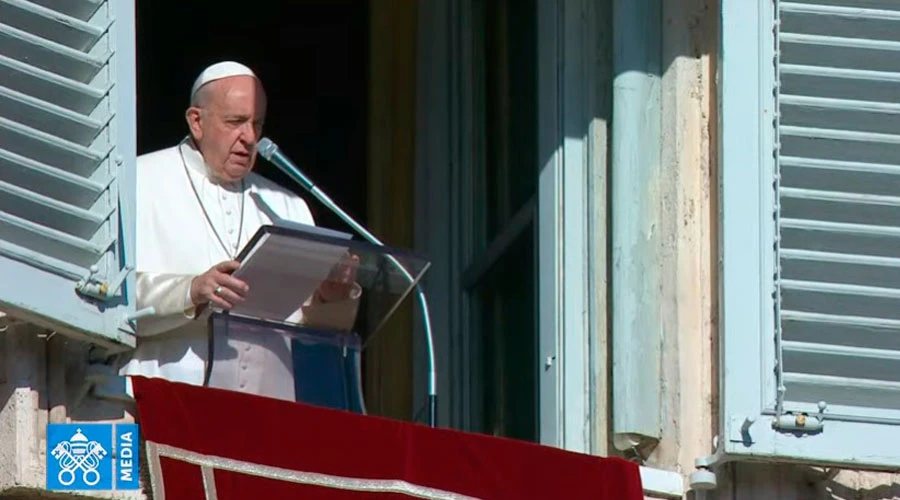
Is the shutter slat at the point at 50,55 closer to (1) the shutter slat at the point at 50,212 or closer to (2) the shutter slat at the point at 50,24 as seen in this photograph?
(2) the shutter slat at the point at 50,24

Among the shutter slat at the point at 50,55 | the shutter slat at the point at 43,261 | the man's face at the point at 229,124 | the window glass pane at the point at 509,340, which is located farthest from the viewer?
the window glass pane at the point at 509,340

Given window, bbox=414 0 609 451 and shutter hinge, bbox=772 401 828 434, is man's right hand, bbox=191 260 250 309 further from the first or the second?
shutter hinge, bbox=772 401 828 434

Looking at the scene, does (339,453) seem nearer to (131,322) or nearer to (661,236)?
(131,322)

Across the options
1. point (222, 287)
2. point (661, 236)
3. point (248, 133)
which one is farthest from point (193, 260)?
point (661, 236)

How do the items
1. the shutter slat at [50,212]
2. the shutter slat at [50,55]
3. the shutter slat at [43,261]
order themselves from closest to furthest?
the shutter slat at [43,261]
the shutter slat at [50,212]
the shutter slat at [50,55]

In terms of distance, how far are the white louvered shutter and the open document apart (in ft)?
0.88

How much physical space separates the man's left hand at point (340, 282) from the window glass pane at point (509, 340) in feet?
2.36

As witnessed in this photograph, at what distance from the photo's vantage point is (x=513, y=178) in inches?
329

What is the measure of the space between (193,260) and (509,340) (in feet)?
2.92

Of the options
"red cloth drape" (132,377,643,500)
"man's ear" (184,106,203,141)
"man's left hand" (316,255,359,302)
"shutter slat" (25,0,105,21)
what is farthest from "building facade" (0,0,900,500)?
"man's ear" (184,106,203,141)

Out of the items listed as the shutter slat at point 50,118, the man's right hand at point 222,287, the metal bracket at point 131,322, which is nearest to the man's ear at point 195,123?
the man's right hand at point 222,287

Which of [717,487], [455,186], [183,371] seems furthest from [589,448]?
[455,186]

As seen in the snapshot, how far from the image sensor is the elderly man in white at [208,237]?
7324 millimetres

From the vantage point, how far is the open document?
7.16 meters
